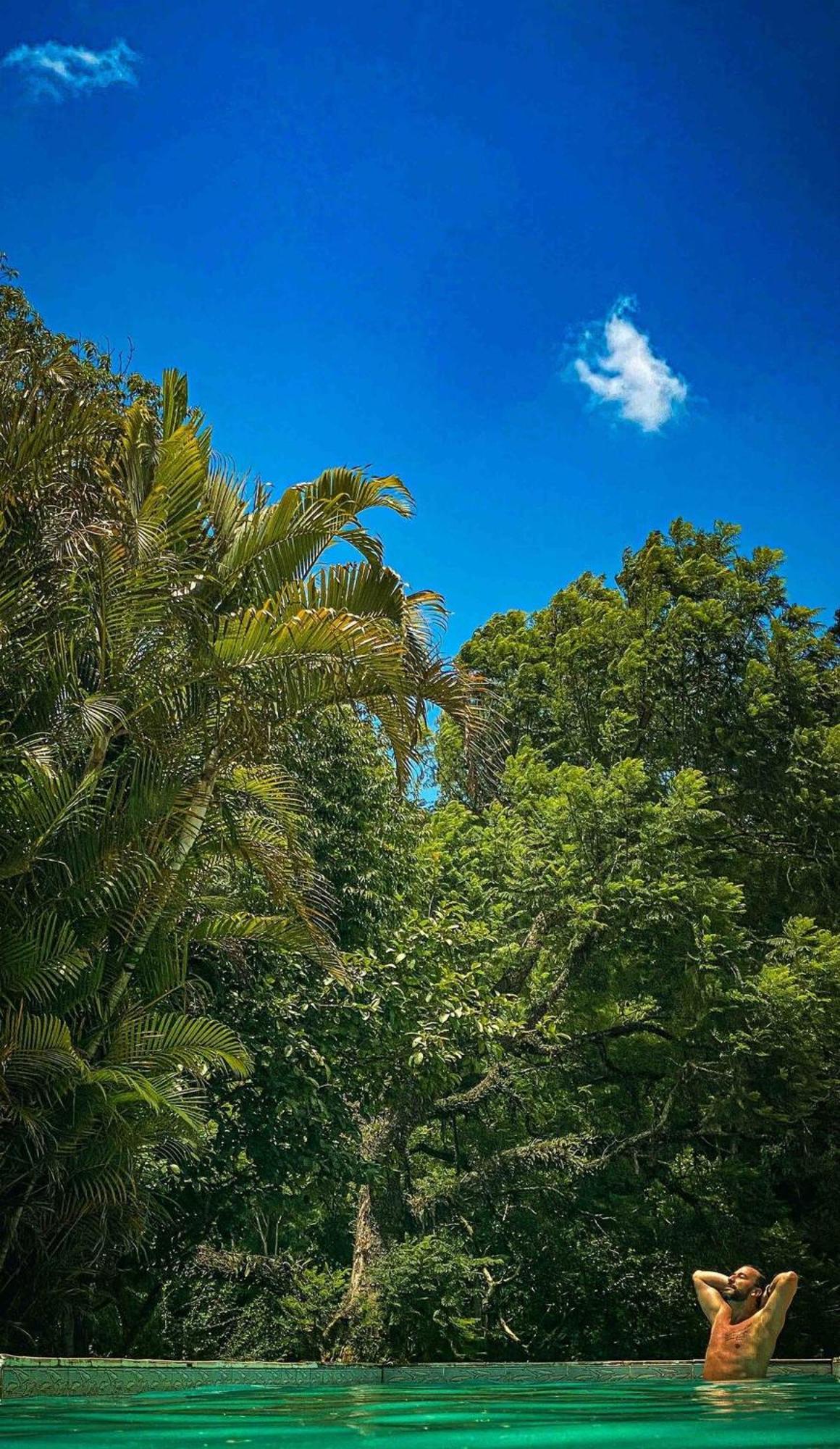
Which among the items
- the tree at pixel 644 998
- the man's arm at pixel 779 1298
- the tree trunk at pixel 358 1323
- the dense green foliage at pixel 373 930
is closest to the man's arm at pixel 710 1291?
the man's arm at pixel 779 1298

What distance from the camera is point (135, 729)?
27.8 ft

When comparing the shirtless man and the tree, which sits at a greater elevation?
the tree

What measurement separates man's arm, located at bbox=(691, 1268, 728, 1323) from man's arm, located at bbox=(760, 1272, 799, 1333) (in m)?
0.41

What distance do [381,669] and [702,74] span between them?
30804 millimetres

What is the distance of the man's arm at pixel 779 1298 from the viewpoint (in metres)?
9.60

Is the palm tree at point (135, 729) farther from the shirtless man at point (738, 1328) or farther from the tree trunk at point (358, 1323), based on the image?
the tree trunk at point (358, 1323)

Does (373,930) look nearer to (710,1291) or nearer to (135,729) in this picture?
(710,1291)

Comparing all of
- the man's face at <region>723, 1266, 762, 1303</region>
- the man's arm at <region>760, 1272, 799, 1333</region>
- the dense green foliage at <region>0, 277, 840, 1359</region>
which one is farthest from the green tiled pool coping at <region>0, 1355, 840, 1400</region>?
the man's arm at <region>760, 1272, 799, 1333</region>

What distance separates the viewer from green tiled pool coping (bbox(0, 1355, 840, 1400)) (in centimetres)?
648

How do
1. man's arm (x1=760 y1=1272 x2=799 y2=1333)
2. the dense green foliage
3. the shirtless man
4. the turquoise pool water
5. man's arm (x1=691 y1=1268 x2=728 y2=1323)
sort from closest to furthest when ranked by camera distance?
the turquoise pool water, the dense green foliage, man's arm (x1=760 y1=1272 x2=799 y2=1333), the shirtless man, man's arm (x1=691 y1=1268 x2=728 y2=1323)

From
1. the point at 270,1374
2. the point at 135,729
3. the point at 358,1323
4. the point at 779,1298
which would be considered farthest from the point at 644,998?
the point at 135,729

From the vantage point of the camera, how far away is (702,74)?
1316 inches

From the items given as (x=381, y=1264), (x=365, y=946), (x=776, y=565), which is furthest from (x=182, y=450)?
(x=776, y=565)

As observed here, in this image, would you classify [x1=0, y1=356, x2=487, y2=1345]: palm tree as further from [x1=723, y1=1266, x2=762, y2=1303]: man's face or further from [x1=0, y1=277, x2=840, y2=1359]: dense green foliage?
[x1=723, y1=1266, x2=762, y2=1303]: man's face
